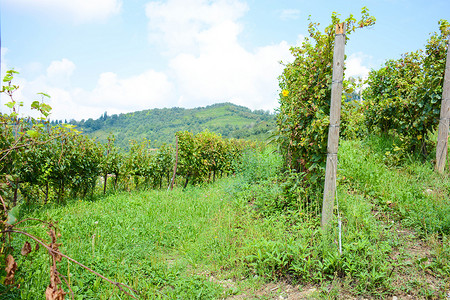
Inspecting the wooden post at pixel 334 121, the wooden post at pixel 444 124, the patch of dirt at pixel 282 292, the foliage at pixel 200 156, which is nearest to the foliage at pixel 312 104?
the wooden post at pixel 334 121

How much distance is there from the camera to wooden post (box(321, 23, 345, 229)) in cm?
389

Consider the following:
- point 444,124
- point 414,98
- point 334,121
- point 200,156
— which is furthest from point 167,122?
point 334,121

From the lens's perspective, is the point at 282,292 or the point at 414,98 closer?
the point at 282,292

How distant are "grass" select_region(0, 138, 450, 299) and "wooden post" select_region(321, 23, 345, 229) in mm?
370

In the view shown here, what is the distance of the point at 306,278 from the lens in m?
3.27

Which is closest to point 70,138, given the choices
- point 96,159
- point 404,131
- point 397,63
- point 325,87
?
point 96,159

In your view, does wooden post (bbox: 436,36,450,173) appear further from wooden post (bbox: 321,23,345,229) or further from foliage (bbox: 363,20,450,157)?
wooden post (bbox: 321,23,345,229)

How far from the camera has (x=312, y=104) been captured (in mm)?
4398

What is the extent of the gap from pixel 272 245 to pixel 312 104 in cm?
227

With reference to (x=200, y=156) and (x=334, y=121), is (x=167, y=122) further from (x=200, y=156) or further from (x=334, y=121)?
(x=334, y=121)

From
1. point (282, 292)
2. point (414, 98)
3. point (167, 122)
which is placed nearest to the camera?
point (282, 292)

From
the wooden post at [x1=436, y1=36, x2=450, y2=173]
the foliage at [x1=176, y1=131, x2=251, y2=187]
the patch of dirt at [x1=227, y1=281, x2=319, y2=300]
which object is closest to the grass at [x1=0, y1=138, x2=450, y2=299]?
the patch of dirt at [x1=227, y1=281, x2=319, y2=300]

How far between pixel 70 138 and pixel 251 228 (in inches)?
223

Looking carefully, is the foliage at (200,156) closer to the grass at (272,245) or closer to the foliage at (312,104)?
the grass at (272,245)
